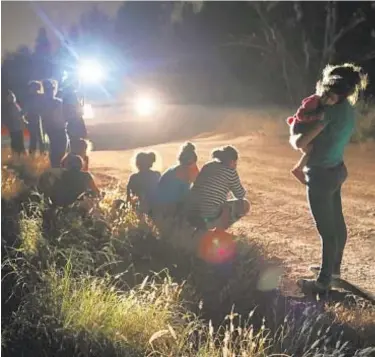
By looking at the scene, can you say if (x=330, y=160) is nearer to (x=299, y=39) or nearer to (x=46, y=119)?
(x=299, y=39)

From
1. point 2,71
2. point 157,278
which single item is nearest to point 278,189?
point 157,278

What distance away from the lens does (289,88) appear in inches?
99.0

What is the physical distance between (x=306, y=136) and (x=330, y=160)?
12 cm

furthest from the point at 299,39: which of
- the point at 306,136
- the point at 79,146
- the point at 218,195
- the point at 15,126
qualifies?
the point at 15,126

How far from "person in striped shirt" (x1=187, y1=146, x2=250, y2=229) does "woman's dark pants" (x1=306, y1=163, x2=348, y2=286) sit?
1.44 feet

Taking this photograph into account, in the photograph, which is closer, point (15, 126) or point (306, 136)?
point (306, 136)

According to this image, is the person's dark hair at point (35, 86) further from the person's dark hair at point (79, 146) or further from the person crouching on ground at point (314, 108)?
the person crouching on ground at point (314, 108)

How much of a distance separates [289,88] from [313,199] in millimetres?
729

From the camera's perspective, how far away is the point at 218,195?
238 cm

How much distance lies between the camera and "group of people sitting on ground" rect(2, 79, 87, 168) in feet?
9.10

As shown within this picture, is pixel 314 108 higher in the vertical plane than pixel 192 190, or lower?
higher

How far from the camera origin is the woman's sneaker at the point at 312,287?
201 centimetres

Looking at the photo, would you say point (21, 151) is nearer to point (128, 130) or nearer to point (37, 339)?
point (128, 130)

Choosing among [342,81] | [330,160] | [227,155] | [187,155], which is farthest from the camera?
[187,155]
